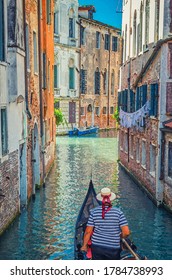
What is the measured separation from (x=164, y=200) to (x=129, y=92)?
5612 millimetres

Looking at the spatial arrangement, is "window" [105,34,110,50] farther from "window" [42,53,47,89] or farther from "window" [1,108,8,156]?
"window" [1,108,8,156]

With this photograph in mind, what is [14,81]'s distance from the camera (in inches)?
333

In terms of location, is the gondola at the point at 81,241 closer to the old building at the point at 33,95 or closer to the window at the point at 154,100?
the old building at the point at 33,95

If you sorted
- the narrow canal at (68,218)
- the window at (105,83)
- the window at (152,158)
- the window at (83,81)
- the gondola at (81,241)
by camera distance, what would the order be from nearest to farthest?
the gondola at (81,241)
the narrow canal at (68,218)
the window at (152,158)
the window at (83,81)
the window at (105,83)

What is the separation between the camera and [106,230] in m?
4.87

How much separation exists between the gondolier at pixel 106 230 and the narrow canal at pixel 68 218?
2.77 m

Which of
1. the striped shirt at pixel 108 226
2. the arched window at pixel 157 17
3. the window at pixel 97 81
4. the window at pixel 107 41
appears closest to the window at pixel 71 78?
the window at pixel 97 81

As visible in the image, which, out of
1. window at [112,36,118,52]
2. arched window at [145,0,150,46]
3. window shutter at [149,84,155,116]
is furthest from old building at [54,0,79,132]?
window shutter at [149,84,155,116]

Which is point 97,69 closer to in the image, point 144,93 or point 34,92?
point 144,93

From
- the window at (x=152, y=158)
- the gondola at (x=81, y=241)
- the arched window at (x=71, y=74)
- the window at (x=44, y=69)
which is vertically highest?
the arched window at (x=71, y=74)

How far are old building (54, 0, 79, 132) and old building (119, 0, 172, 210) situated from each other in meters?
Result: 12.7

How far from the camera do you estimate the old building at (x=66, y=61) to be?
28.6 meters
